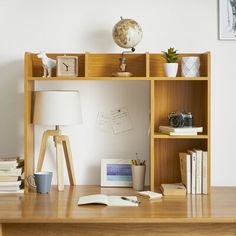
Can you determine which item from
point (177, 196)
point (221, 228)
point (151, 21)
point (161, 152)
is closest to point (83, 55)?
point (151, 21)

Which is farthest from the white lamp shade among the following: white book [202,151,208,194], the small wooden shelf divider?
white book [202,151,208,194]

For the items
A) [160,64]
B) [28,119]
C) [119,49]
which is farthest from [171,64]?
[28,119]

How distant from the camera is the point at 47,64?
2377 millimetres

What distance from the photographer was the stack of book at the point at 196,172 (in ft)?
7.61

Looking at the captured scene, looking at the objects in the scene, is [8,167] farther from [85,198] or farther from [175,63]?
[175,63]

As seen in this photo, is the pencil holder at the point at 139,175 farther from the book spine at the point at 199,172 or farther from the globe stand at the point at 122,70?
the globe stand at the point at 122,70

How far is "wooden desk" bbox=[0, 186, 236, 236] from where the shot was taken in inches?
72.2

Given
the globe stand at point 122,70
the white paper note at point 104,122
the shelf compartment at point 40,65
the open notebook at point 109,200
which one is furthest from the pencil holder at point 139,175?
the shelf compartment at point 40,65

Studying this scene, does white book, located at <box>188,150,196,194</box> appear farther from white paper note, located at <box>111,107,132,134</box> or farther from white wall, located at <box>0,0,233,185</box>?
white paper note, located at <box>111,107,132,134</box>

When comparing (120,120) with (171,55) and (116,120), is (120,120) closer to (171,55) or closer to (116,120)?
(116,120)

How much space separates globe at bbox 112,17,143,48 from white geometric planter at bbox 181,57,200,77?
29cm

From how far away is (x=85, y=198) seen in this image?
215 centimetres

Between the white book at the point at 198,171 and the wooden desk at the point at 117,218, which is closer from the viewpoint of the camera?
the wooden desk at the point at 117,218

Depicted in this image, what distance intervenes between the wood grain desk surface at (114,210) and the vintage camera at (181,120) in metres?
0.39
